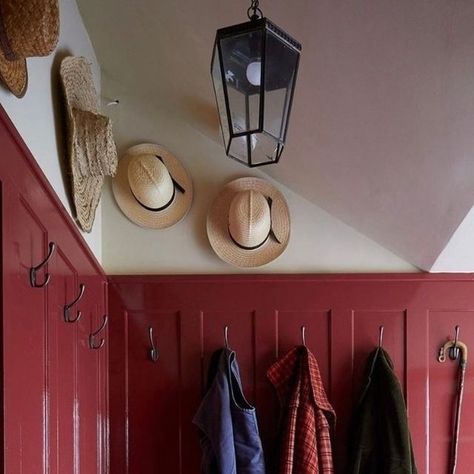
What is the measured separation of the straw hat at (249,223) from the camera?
7.38 feet

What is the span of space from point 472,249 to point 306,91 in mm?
910

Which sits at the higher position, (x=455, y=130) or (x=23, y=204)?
(x=455, y=130)

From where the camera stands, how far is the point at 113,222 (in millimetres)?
2350

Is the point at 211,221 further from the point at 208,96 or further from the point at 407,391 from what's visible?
the point at 407,391

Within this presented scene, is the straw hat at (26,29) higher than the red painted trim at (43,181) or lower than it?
higher

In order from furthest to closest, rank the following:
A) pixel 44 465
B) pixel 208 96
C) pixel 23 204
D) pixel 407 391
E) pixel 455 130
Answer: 1. pixel 407 391
2. pixel 208 96
3. pixel 455 130
4. pixel 44 465
5. pixel 23 204

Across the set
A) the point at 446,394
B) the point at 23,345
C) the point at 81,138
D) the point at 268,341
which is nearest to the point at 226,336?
the point at 268,341

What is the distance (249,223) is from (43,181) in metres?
0.98

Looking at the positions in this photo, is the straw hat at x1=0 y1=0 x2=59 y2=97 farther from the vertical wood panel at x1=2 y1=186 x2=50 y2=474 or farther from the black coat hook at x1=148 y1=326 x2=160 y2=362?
the black coat hook at x1=148 y1=326 x2=160 y2=362

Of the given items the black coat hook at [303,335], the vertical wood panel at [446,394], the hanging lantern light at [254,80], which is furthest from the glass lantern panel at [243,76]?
the vertical wood panel at [446,394]

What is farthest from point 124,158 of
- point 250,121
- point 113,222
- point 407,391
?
point 407,391

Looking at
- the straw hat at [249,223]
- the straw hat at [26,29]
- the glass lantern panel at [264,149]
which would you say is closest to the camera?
the straw hat at [26,29]

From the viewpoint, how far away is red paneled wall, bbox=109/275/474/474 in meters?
2.31

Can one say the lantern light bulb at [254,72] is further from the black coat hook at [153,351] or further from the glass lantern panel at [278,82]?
the black coat hook at [153,351]
